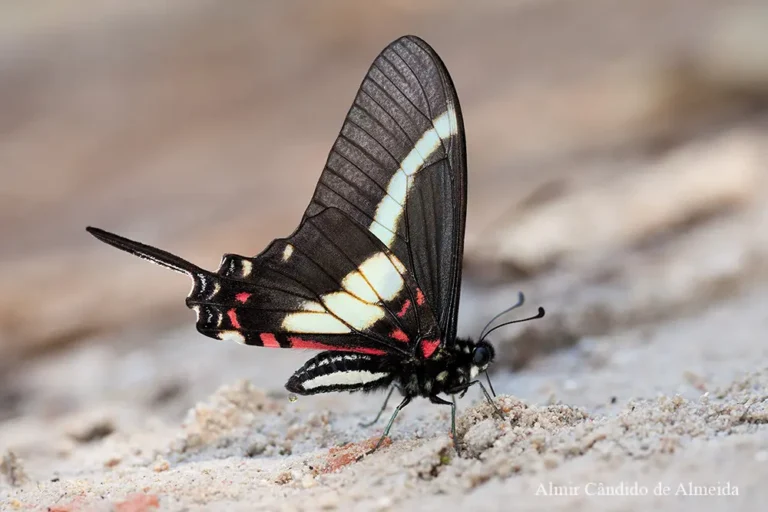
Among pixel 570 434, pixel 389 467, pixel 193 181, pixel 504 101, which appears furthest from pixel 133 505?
pixel 504 101

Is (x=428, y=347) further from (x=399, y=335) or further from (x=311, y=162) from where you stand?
(x=311, y=162)

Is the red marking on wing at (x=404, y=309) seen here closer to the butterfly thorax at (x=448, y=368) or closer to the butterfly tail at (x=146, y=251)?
the butterfly thorax at (x=448, y=368)

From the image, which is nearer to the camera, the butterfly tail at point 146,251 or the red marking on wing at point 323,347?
the butterfly tail at point 146,251

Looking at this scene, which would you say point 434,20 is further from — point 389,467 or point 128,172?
point 389,467

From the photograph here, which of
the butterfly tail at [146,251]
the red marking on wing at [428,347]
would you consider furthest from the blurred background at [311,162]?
the butterfly tail at [146,251]

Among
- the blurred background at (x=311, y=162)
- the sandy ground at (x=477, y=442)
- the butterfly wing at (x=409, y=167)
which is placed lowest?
the sandy ground at (x=477, y=442)

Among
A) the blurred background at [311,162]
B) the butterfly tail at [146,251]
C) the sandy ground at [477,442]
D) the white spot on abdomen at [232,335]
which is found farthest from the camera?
the blurred background at [311,162]

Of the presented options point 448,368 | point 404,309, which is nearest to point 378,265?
point 404,309
